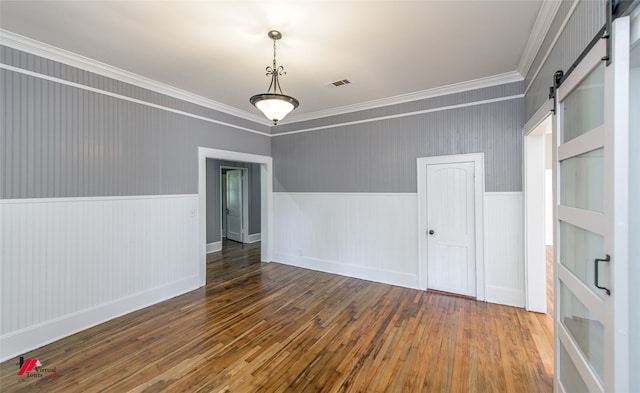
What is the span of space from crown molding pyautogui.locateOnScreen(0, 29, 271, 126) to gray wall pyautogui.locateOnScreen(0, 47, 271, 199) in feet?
0.21

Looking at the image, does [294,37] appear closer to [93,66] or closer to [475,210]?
[93,66]

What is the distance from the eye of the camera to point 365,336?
2.85 m

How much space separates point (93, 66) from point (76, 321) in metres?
2.89

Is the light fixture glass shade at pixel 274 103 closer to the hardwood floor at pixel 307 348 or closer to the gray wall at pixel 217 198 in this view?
the hardwood floor at pixel 307 348

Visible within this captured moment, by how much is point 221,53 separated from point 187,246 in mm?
2802

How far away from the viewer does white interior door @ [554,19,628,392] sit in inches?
48.1

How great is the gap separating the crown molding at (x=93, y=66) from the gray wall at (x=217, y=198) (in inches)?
110

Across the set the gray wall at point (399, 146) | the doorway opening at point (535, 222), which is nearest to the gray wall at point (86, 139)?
the gray wall at point (399, 146)

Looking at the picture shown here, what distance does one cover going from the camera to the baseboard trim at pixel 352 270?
429 centimetres

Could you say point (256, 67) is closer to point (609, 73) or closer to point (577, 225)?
point (609, 73)

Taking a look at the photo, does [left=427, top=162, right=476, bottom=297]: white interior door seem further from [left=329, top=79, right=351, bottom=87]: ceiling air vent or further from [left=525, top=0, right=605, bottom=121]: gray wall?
[left=329, top=79, right=351, bottom=87]: ceiling air vent

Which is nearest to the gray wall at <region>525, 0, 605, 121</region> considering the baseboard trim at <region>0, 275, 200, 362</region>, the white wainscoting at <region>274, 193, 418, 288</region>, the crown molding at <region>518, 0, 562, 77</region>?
the crown molding at <region>518, 0, 562, 77</region>

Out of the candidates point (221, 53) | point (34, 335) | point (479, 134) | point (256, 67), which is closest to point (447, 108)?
point (479, 134)
